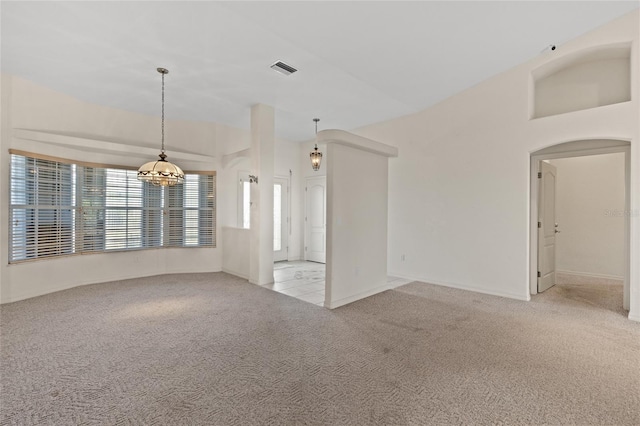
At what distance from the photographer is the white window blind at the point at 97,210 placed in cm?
466

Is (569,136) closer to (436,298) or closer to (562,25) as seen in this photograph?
(562,25)

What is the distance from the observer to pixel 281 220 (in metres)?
8.34

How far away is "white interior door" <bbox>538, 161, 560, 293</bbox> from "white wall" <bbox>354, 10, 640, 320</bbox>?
1.99 feet

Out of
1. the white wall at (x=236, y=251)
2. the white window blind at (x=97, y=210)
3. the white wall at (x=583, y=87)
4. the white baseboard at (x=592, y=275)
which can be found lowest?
the white baseboard at (x=592, y=275)

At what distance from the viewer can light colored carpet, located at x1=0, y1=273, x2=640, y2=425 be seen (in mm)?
2098

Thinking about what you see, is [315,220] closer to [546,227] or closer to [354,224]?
[354,224]

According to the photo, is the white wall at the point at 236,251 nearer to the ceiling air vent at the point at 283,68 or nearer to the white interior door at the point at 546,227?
the ceiling air vent at the point at 283,68

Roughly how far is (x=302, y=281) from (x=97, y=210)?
4127 mm

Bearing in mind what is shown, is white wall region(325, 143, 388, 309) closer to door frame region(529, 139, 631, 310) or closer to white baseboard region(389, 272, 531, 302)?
white baseboard region(389, 272, 531, 302)

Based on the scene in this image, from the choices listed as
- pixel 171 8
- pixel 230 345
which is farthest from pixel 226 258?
pixel 171 8

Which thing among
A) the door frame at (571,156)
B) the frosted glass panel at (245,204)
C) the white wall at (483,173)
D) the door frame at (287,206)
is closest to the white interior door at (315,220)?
the door frame at (287,206)

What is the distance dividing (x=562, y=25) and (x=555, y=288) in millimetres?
4243

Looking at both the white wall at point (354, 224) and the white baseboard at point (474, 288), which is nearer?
the white wall at point (354, 224)

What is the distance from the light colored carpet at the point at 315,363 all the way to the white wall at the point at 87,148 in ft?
1.89
